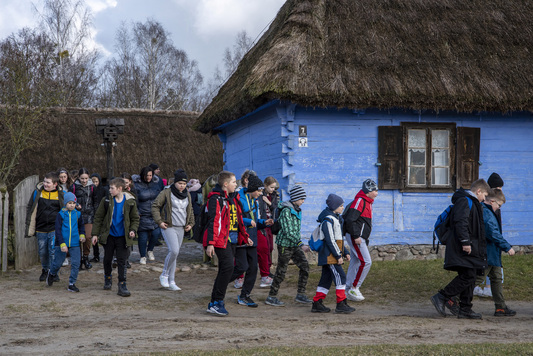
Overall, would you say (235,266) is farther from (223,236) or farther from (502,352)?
(502,352)

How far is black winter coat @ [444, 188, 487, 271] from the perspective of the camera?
6.59 meters

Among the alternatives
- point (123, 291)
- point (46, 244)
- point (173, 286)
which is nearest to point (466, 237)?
point (173, 286)

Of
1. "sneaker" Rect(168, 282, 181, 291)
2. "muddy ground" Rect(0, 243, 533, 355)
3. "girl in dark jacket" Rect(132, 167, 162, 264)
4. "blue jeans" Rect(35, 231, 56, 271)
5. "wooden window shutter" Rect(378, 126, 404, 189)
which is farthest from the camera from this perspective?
"wooden window shutter" Rect(378, 126, 404, 189)

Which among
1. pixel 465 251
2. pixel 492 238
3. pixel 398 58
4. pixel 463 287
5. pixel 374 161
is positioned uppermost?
pixel 398 58

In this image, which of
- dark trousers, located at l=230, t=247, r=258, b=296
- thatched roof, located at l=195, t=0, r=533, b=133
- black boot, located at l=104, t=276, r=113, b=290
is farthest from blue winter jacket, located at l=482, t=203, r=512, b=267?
black boot, located at l=104, t=276, r=113, b=290

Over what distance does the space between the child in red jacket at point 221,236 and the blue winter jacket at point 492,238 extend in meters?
2.99

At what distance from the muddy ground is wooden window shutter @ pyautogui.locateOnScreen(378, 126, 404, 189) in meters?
3.51

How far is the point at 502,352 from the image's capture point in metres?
4.92

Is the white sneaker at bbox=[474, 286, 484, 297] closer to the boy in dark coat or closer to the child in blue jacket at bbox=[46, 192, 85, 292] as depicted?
the boy in dark coat

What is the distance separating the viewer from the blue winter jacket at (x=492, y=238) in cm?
689

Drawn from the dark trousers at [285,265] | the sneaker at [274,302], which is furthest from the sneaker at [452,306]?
the sneaker at [274,302]

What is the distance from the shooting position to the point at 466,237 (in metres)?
6.55

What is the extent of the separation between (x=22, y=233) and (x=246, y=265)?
17.6ft

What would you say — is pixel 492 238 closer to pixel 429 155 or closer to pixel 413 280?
pixel 413 280
